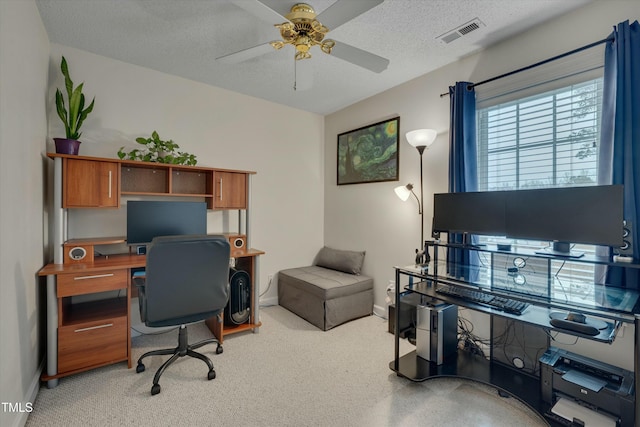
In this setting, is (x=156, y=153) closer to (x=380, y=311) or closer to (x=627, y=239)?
(x=380, y=311)

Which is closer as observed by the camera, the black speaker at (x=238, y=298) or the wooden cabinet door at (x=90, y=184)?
the wooden cabinet door at (x=90, y=184)

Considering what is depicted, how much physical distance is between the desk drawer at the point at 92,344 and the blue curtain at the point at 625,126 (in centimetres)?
343

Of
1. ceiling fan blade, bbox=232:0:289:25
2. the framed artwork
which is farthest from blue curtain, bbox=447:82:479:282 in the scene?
ceiling fan blade, bbox=232:0:289:25

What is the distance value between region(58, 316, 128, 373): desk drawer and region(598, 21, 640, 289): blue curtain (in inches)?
135

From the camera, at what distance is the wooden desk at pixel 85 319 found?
1980 millimetres

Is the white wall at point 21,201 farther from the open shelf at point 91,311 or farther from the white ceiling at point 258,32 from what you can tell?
the white ceiling at point 258,32

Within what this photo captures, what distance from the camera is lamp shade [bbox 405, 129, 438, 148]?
2.60 m

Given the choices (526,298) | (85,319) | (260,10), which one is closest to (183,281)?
(85,319)

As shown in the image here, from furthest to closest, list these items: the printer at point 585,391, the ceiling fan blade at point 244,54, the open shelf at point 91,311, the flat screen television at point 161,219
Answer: the flat screen television at point 161,219 → the open shelf at point 91,311 → the ceiling fan blade at point 244,54 → the printer at point 585,391

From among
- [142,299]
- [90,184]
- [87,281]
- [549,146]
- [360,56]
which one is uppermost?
[360,56]

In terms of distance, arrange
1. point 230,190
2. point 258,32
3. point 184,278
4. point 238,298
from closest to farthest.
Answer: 1. point 184,278
2. point 258,32
3. point 238,298
4. point 230,190

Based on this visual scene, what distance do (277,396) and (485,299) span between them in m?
1.57

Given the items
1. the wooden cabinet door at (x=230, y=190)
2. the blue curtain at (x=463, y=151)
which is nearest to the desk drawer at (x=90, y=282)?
the wooden cabinet door at (x=230, y=190)

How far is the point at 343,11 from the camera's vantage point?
1566 millimetres
